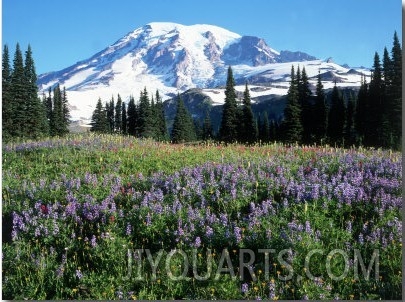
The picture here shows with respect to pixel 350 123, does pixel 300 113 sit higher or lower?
higher

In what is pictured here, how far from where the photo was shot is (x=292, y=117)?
175 ft

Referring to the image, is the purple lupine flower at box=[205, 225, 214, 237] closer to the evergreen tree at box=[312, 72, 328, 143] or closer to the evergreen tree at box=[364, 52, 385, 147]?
the evergreen tree at box=[364, 52, 385, 147]

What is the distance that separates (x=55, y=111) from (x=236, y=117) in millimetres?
39847

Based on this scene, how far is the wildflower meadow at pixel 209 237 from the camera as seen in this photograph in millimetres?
5422

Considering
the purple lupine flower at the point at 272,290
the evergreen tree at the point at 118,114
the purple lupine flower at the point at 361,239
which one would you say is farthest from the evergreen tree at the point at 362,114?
the evergreen tree at the point at 118,114

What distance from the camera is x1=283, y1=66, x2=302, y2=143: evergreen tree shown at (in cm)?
5312

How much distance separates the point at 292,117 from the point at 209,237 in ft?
160

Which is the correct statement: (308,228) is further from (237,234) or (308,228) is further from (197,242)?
(197,242)

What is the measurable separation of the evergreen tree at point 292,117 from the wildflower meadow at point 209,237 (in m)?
45.2

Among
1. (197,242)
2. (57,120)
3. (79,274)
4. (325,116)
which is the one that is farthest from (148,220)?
Answer: (57,120)

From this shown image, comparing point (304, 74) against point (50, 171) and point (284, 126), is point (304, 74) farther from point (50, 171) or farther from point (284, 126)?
point (50, 171)

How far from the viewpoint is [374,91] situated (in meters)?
49.2

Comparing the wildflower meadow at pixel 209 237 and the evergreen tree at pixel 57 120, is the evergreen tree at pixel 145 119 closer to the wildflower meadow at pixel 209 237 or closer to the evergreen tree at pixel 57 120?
the evergreen tree at pixel 57 120

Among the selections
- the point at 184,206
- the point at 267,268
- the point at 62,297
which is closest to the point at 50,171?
the point at 184,206
